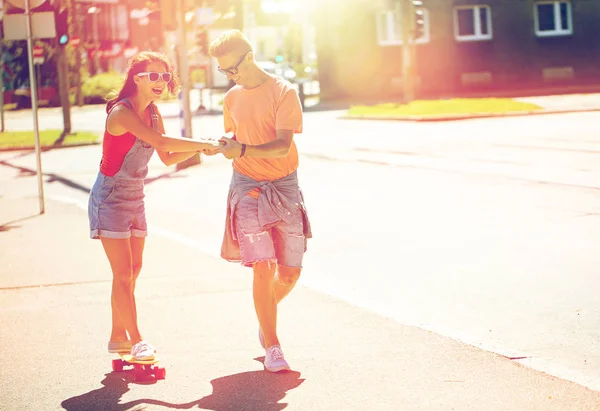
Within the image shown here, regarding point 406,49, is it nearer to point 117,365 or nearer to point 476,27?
point 476,27

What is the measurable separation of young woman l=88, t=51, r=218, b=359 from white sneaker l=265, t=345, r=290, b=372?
1.98 ft

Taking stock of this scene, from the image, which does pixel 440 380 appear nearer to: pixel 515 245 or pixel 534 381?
pixel 534 381

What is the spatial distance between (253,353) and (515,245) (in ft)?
13.3

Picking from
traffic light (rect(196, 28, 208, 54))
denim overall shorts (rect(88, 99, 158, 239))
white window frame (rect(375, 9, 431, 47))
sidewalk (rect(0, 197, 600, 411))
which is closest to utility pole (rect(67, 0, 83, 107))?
traffic light (rect(196, 28, 208, 54))

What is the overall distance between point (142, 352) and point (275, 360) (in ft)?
2.26

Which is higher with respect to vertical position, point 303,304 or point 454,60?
point 454,60

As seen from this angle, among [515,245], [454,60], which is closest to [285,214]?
[515,245]

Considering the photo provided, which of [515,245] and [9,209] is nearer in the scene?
[515,245]

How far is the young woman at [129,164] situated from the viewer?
5727 mm

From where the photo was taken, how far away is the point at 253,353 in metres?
6.26

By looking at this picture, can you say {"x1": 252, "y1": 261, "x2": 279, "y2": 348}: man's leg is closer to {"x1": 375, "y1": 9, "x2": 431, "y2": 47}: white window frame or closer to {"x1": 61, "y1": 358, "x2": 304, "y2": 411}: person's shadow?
{"x1": 61, "y1": 358, "x2": 304, "y2": 411}: person's shadow

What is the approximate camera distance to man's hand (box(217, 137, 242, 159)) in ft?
18.4

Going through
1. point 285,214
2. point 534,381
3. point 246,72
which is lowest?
point 534,381

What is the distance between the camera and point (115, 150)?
228 inches
